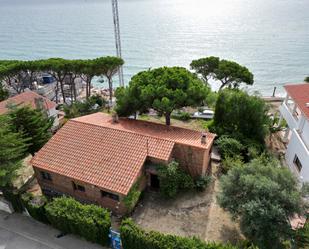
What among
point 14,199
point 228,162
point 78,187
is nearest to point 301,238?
point 228,162

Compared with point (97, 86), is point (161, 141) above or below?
above

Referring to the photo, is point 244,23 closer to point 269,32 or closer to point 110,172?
point 269,32

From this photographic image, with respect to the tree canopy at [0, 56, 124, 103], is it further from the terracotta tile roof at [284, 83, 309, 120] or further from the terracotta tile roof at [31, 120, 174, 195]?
the terracotta tile roof at [284, 83, 309, 120]

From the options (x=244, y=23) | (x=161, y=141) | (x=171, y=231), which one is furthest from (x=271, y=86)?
(x=244, y=23)

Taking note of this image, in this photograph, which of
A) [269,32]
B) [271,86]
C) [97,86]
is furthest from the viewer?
[269,32]

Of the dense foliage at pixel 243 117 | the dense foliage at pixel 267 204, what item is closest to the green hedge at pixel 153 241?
the dense foliage at pixel 267 204

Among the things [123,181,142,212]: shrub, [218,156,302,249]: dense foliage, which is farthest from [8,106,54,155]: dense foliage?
[218,156,302,249]: dense foliage

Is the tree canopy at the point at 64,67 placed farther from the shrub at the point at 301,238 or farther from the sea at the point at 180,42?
the shrub at the point at 301,238
